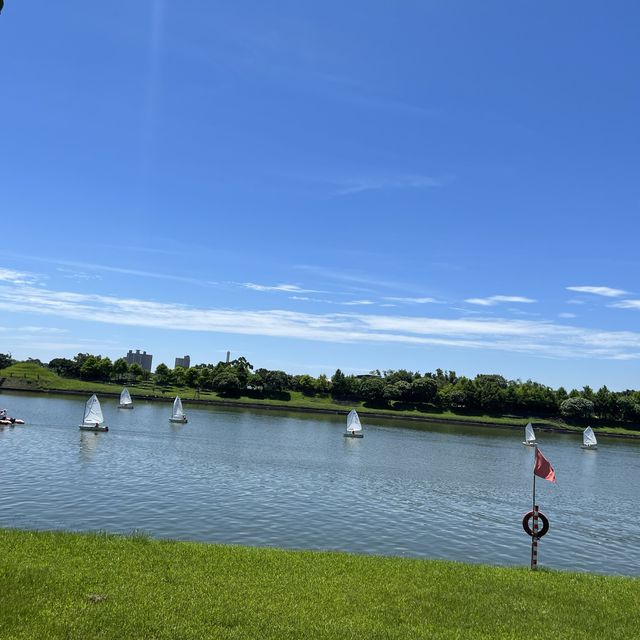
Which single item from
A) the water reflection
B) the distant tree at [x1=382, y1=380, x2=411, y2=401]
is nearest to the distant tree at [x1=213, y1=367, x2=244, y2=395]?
the distant tree at [x1=382, y1=380, x2=411, y2=401]

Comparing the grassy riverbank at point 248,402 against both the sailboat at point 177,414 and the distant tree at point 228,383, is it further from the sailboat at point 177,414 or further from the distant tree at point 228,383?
the sailboat at point 177,414

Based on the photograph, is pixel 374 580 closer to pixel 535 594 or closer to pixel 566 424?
pixel 535 594

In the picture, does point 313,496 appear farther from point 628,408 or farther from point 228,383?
point 628,408

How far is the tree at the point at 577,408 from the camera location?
185875mm

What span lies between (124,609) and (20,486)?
30.5 m

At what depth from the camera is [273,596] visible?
1551 centimetres

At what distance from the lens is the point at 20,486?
128 feet

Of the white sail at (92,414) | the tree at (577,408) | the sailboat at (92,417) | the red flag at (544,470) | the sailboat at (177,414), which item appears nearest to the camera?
the red flag at (544,470)

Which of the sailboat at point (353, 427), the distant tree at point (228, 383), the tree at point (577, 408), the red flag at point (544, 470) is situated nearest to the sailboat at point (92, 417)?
the sailboat at point (353, 427)

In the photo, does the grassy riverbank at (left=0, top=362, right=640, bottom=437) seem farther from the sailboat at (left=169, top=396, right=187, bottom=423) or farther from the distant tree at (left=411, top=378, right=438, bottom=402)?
the sailboat at (left=169, top=396, right=187, bottom=423)

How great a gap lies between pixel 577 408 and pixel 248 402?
107894 mm

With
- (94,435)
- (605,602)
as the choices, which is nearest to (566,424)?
(94,435)

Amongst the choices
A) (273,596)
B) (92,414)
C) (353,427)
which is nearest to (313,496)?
(273,596)

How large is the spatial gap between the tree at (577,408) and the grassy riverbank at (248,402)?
472 cm
